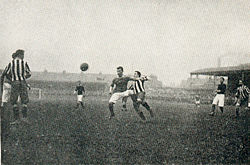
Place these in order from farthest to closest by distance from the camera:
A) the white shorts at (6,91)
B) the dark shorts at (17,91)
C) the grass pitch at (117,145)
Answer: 1. the white shorts at (6,91)
2. the dark shorts at (17,91)
3. the grass pitch at (117,145)

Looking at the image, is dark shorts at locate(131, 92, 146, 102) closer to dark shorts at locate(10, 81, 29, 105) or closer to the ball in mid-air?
the ball in mid-air

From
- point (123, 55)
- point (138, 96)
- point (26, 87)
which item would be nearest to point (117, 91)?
point (138, 96)

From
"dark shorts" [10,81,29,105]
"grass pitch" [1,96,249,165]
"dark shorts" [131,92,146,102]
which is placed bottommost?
"grass pitch" [1,96,249,165]

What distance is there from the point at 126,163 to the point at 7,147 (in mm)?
1358

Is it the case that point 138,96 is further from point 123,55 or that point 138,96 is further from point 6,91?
point 6,91

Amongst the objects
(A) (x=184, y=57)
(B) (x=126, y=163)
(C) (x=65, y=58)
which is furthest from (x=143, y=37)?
(B) (x=126, y=163)

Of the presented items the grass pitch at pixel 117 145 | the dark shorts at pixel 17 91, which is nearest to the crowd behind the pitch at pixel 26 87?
the dark shorts at pixel 17 91

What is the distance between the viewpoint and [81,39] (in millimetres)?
3879

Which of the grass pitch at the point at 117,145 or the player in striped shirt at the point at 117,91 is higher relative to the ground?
the player in striped shirt at the point at 117,91

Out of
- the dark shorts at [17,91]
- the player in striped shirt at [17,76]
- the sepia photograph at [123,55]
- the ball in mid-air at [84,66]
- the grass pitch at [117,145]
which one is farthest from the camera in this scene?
the ball in mid-air at [84,66]

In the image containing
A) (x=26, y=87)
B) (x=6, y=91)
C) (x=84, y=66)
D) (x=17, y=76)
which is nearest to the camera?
(x=17, y=76)

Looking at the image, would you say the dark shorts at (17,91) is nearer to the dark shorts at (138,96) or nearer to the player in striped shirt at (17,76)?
the player in striped shirt at (17,76)

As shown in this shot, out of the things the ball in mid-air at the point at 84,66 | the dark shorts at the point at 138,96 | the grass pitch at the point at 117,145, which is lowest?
the grass pitch at the point at 117,145

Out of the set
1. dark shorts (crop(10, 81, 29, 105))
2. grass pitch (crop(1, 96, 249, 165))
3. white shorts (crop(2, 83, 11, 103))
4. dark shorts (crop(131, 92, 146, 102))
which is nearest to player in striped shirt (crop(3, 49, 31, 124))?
dark shorts (crop(10, 81, 29, 105))
